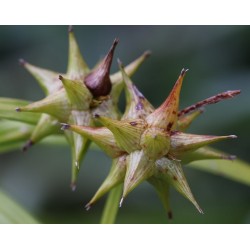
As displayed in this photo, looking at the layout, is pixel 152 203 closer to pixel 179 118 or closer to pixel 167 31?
pixel 167 31

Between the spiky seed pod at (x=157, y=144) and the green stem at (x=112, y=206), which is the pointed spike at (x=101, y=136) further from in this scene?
the green stem at (x=112, y=206)

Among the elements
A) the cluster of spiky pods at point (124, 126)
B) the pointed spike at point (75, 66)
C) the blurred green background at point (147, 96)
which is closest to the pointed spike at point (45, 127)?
the cluster of spiky pods at point (124, 126)

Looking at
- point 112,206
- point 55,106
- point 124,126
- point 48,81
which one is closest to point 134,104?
point 124,126

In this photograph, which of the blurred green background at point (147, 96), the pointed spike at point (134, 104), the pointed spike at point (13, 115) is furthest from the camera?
the blurred green background at point (147, 96)

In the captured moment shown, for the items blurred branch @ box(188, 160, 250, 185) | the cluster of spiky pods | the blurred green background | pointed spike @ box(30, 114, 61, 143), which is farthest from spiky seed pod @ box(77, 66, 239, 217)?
the blurred green background

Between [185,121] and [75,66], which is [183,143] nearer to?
[185,121]
